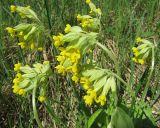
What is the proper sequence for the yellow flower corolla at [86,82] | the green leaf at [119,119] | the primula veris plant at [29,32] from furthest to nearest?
the primula veris plant at [29,32]
the yellow flower corolla at [86,82]
the green leaf at [119,119]

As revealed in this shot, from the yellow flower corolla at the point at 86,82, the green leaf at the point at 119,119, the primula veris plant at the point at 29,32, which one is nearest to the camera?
the green leaf at the point at 119,119

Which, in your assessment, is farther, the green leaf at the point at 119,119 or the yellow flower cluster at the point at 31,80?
the yellow flower cluster at the point at 31,80

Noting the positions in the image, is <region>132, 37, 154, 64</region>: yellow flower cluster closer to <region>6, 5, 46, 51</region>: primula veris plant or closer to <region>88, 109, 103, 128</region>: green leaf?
<region>88, 109, 103, 128</region>: green leaf

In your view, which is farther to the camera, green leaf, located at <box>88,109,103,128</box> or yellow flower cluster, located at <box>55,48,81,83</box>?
green leaf, located at <box>88,109,103,128</box>

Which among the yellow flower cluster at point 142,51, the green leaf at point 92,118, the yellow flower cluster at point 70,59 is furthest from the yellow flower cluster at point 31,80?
the yellow flower cluster at point 142,51

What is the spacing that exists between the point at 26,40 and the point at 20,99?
0.50 metres

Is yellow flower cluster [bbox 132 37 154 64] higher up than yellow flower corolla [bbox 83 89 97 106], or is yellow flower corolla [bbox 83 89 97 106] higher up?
yellow flower cluster [bbox 132 37 154 64]

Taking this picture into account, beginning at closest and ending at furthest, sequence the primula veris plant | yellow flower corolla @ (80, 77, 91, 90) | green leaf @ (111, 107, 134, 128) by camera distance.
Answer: green leaf @ (111, 107, 134, 128), yellow flower corolla @ (80, 77, 91, 90), the primula veris plant

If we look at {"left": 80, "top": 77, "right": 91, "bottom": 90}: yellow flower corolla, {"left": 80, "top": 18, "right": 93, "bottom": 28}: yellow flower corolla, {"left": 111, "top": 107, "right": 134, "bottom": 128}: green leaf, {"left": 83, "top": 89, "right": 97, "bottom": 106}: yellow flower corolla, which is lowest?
{"left": 111, "top": 107, "right": 134, "bottom": 128}: green leaf

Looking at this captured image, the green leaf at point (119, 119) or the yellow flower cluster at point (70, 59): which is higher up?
the yellow flower cluster at point (70, 59)

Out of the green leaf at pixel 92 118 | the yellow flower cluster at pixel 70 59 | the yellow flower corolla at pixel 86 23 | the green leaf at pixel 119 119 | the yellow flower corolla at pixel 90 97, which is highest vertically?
the yellow flower corolla at pixel 86 23

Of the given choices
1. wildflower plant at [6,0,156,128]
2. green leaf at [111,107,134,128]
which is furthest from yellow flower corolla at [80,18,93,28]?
green leaf at [111,107,134,128]

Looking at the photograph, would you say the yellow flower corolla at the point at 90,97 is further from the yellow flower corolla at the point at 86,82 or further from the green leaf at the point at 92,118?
the green leaf at the point at 92,118

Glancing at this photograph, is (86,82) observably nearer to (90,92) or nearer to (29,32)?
(90,92)
